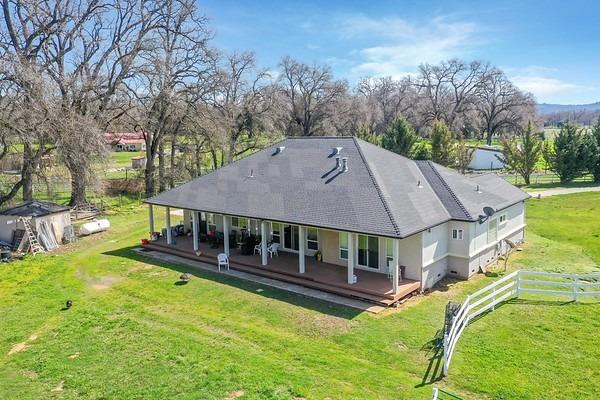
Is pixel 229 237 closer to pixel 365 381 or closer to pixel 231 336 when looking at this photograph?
pixel 231 336

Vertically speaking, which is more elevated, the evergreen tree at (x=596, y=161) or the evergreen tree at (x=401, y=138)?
the evergreen tree at (x=401, y=138)

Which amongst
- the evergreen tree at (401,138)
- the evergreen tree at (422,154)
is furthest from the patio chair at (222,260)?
the evergreen tree at (401,138)

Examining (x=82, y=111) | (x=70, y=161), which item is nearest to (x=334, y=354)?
(x=70, y=161)

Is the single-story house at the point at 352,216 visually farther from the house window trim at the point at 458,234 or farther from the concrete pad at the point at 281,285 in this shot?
the concrete pad at the point at 281,285

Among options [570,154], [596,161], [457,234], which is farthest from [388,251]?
[596,161]

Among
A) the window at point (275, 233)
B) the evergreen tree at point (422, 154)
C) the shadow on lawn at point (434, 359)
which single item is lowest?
the shadow on lawn at point (434, 359)

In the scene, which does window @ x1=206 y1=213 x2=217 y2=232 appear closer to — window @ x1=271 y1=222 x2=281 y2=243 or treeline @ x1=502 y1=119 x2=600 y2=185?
window @ x1=271 y1=222 x2=281 y2=243

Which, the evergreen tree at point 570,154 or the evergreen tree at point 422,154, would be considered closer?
the evergreen tree at point 570,154

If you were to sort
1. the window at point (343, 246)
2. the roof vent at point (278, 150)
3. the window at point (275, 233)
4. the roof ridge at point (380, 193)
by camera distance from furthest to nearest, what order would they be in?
1. the roof vent at point (278, 150)
2. the window at point (275, 233)
3. the window at point (343, 246)
4. the roof ridge at point (380, 193)

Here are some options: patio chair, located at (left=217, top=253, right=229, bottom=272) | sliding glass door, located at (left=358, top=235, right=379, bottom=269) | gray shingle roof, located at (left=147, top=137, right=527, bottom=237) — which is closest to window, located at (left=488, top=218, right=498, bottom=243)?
gray shingle roof, located at (left=147, top=137, right=527, bottom=237)
